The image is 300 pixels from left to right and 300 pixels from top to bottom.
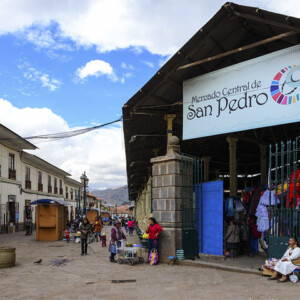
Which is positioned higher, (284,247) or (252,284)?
(284,247)

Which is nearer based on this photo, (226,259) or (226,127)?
(226,127)

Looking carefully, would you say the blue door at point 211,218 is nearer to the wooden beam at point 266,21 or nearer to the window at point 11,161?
the wooden beam at point 266,21

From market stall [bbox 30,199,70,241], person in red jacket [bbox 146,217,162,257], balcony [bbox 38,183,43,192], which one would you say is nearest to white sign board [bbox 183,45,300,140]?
person in red jacket [bbox 146,217,162,257]

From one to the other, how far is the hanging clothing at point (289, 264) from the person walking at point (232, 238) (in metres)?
3.78

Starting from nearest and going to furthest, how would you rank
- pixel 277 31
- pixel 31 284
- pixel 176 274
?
pixel 31 284, pixel 176 274, pixel 277 31

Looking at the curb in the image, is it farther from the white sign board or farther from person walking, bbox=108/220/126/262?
the white sign board

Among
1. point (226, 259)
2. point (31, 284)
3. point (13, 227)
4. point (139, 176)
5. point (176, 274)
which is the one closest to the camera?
point (31, 284)

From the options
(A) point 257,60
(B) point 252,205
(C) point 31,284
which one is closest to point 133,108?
(A) point 257,60

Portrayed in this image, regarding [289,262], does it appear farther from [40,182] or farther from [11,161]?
[40,182]

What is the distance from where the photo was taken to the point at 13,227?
86.7 feet

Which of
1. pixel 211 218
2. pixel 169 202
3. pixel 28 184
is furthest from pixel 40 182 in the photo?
pixel 211 218

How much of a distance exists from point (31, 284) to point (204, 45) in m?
7.90

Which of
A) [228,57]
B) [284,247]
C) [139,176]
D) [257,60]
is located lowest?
[284,247]

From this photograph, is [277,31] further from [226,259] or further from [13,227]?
[13,227]
